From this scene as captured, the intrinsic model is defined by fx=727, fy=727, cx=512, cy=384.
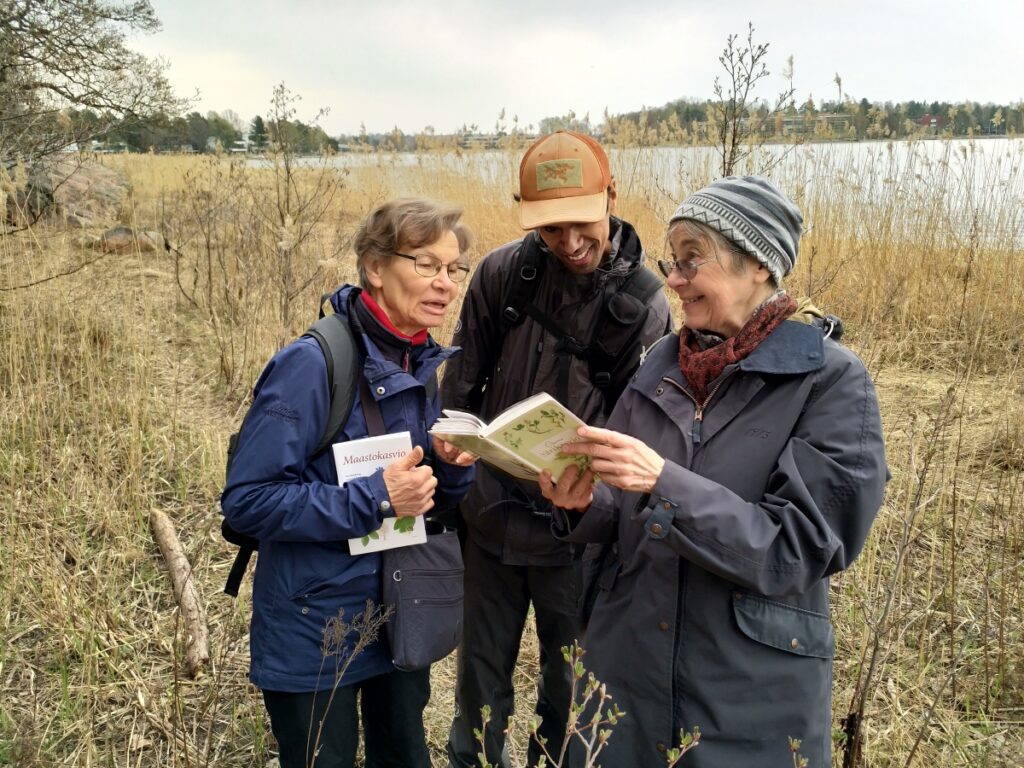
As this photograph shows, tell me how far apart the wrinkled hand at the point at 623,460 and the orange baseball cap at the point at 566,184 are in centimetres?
92

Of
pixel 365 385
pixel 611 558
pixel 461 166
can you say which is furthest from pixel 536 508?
pixel 461 166

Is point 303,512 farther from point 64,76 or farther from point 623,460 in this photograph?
point 64,76

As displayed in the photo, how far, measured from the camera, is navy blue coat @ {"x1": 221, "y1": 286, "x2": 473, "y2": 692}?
173 cm

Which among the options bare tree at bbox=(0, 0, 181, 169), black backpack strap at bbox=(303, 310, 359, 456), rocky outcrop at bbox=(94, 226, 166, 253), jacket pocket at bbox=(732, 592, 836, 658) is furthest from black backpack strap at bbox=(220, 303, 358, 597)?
rocky outcrop at bbox=(94, 226, 166, 253)

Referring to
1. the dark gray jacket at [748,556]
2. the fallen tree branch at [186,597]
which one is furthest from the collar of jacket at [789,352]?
the fallen tree branch at [186,597]

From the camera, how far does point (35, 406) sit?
426cm

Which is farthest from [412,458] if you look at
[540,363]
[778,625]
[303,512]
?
[778,625]

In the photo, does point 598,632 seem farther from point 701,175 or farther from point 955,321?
point 701,175

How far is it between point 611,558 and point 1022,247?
245 inches

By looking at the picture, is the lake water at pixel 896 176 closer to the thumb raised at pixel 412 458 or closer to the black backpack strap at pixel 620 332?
the black backpack strap at pixel 620 332

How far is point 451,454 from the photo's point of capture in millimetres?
2047

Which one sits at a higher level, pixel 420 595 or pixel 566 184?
pixel 566 184

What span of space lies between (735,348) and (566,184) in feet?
2.88

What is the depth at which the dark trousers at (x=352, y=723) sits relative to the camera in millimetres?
1853
